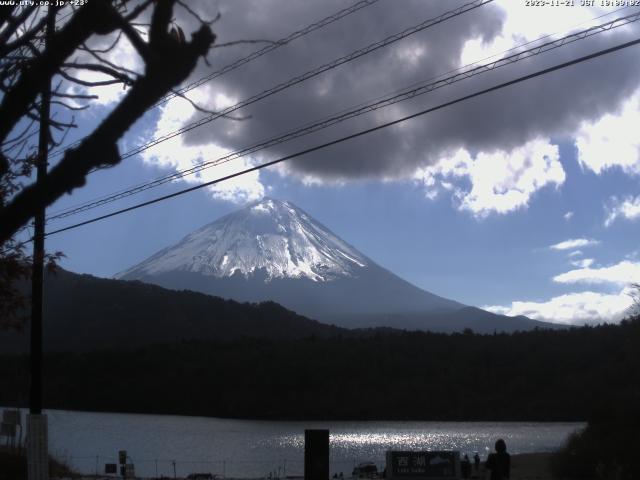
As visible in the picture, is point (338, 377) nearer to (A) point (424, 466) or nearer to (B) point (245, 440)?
(B) point (245, 440)

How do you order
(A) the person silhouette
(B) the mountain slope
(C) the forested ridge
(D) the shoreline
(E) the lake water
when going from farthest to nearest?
(B) the mountain slope, (C) the forested ridge, (E) the lake water, (D) the shoreline, (A) the person silhouette

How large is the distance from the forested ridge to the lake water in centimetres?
377

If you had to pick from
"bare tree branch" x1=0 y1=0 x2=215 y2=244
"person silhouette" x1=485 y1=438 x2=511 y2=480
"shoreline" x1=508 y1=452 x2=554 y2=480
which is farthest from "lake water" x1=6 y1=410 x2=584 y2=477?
"bare tree branch" x1=0 y1=0 x2=215 y2=244

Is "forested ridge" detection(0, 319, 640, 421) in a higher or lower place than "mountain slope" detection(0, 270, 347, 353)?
lower

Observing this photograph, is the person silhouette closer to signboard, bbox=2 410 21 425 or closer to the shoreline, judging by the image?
signboard, bbox=2 410 21 425

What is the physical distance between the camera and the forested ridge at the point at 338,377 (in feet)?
358

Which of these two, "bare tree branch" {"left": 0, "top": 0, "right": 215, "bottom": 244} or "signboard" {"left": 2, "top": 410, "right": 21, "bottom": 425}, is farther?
"signboard" {"left": 2, "top": 410, "right": 21, "bottom": 425}

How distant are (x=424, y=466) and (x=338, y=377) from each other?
100 m

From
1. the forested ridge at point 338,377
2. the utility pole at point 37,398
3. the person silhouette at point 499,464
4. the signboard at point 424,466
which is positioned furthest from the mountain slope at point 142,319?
the person silhouette at point 499,464

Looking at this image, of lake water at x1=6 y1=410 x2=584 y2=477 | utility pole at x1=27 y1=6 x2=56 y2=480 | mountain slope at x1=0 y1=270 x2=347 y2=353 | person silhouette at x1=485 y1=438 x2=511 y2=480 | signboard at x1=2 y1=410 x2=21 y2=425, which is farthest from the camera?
mountain slope at x1=0 y1=270 x2=347 y2=353

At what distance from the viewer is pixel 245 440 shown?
79.4 metres

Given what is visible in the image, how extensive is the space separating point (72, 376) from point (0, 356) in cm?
1050

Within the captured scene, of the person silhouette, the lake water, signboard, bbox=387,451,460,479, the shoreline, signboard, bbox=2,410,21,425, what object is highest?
signboard, bbox=2,410,21,425

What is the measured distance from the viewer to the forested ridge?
358ft
